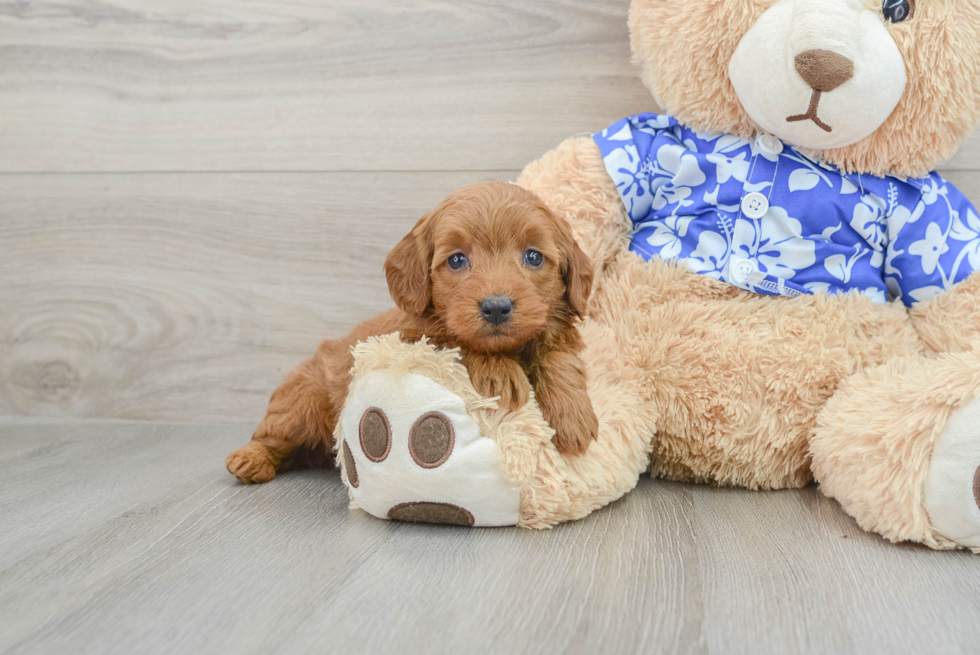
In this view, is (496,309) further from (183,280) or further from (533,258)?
(183,280)

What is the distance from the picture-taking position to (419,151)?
4.45 ft

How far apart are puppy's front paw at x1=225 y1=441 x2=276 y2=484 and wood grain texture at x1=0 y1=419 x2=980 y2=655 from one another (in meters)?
0.03

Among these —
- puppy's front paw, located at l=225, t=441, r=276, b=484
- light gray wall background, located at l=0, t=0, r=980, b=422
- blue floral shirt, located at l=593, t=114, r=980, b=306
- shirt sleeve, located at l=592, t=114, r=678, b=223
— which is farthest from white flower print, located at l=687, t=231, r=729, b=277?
puppy's front paw, located at l=225, t=441, r=276, b=484

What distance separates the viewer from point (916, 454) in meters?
0.82

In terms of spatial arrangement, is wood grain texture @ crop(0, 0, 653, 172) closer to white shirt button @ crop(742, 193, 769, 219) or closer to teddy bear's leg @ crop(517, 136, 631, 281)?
teddy bear's leg @ crop(517, 136, 631, 281)

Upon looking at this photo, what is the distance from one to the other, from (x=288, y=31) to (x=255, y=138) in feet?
0.67

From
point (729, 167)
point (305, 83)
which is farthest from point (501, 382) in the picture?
point (305, 83)

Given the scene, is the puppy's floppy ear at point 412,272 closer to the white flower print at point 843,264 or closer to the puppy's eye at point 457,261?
the puppy's eye at point 457,261

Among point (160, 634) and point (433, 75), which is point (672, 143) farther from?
point (160, 634)

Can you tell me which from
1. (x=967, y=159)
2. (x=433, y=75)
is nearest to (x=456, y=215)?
(x=433, y=75)

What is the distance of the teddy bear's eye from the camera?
0.96 m

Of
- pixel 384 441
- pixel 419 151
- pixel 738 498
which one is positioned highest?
pixel 419 151

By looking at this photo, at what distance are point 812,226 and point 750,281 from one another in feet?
0.38

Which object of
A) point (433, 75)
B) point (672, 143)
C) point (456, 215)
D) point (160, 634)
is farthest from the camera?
point (433, 75)
